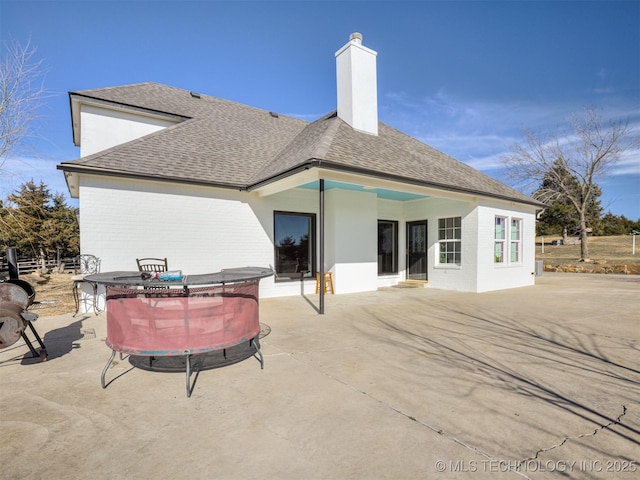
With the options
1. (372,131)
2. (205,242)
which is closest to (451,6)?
(372,131)

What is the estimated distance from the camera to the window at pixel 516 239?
1182cm

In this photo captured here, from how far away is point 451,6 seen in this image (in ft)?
33.3

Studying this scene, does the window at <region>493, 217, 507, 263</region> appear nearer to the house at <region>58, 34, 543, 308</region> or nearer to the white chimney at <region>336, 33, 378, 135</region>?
the house at <region>58, 34, 543, 308</region>

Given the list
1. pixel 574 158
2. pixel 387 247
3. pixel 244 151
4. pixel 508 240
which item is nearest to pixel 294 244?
pixel 244 151

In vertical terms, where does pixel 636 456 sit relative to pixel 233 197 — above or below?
below

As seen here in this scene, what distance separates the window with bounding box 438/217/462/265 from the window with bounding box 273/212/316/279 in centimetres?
459

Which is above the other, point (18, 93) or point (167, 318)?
point (18, 93)

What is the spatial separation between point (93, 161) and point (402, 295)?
8.60 meters

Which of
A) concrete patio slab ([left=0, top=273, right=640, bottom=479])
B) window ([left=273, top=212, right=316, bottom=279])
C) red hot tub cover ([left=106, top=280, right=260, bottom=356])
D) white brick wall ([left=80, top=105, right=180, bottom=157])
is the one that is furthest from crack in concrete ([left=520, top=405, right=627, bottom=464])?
white brick wall ([left=80, top=105, right=180, bottom=157])

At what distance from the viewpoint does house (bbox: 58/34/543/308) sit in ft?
24.3

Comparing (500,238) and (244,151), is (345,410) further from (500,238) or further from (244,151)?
(500,238)

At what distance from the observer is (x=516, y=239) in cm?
1199

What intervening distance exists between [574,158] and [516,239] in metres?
16.8

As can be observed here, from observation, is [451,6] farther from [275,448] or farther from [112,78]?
[275,448]
